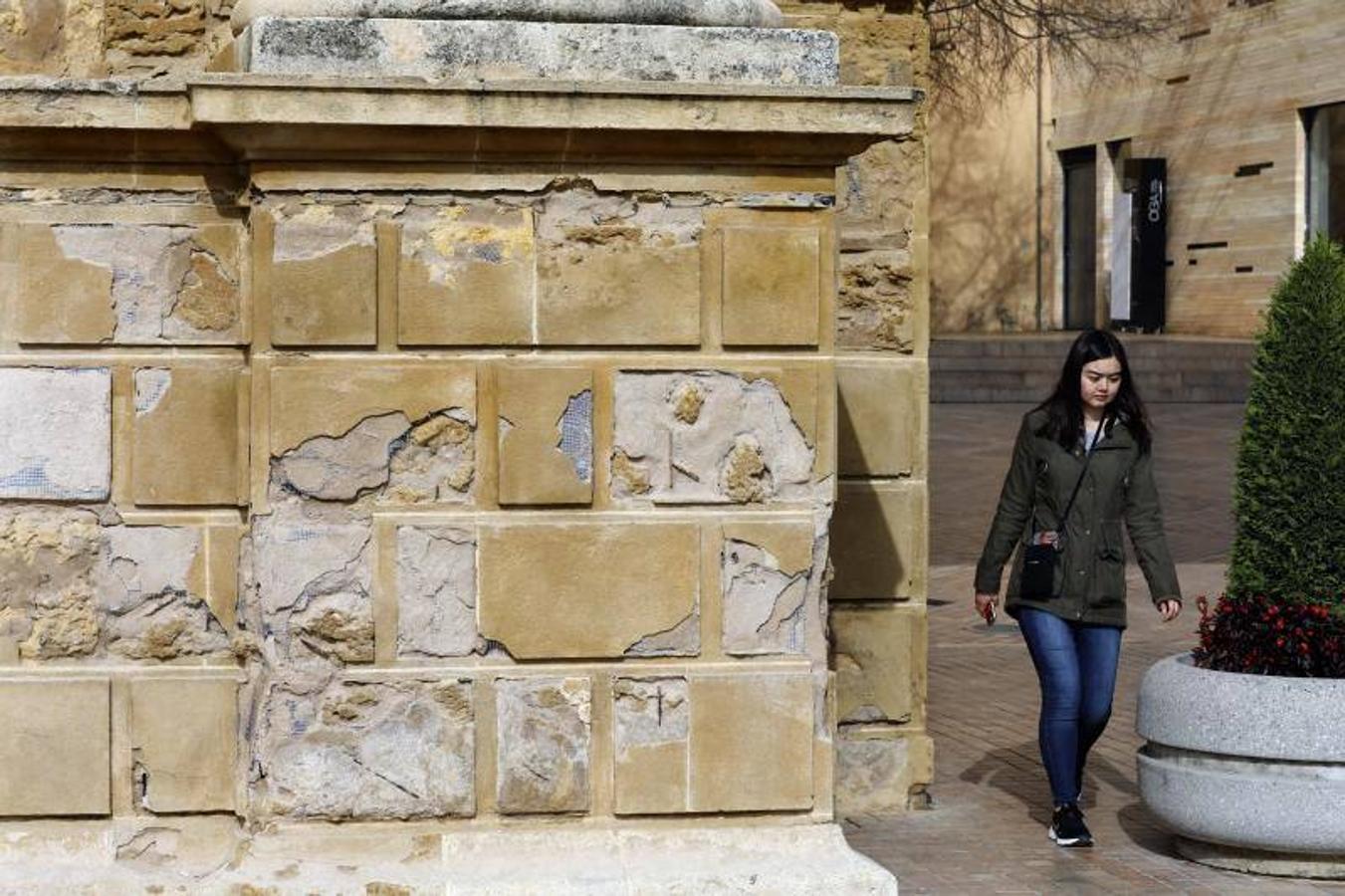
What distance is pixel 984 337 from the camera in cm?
3369

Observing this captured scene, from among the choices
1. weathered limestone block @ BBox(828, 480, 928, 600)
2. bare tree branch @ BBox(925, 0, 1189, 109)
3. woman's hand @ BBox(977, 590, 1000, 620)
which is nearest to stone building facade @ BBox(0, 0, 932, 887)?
woman's hand @ BBox(977, 590, 1000, 620)

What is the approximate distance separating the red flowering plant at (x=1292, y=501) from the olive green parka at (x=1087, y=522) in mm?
350

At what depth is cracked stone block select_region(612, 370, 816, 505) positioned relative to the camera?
18.0 ft

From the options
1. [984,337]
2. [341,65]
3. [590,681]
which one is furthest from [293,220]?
[984,337]

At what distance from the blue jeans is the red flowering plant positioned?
40 centimetres

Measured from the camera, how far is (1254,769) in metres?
7.02

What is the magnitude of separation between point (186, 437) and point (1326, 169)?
28.2 metres

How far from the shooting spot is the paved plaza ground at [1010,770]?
7109 mm

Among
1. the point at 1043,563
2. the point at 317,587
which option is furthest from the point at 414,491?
the point at 1043,563

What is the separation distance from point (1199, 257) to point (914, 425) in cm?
2727

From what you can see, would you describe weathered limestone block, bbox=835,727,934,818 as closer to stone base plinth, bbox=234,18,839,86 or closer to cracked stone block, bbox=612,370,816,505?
cracked stone block, bbox=612,370,816,505

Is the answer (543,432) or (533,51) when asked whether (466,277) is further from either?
(533,51)

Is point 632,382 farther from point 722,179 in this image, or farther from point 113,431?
point 113,431

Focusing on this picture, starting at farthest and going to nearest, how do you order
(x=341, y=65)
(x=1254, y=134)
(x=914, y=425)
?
1. (x=1254, y=134)
2. (x=914, y=425)
3. (x=341, y=65)
